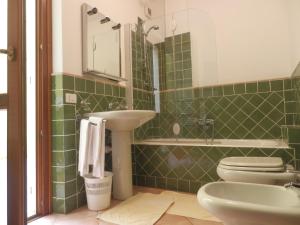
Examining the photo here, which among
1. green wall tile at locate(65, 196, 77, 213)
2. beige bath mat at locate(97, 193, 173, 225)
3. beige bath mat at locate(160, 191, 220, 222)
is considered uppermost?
green wall tile at locate(65, 196, 77, 213)

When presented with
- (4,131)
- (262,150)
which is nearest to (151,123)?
(262,150)

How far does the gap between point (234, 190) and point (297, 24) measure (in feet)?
6.41

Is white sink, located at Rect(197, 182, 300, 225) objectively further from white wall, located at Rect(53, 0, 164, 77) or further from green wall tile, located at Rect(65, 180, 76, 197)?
white wall, located at Rect(53, 0, 164, 77)

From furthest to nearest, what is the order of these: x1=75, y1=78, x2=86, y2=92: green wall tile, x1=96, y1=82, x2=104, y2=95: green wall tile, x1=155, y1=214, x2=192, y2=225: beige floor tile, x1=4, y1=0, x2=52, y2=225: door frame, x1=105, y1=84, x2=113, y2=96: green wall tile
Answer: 1. x1=105, y1=84, x2=113, y2=96: green wall tile
2. x1=96, y1=82, x2=104, y2=95: green wall tile
3. x1=75, y1=78, x2=86, y2=92: green wall tile
4. x1=155, y1=214, x2=192, y2=225: beige floor tile
5. x1=4, y1=0, x2=52, y2=225: door frame

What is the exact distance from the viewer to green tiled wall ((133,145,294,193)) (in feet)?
7.06

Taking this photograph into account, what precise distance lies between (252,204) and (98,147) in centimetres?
124

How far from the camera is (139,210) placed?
1.84 m

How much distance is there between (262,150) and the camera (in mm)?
2074

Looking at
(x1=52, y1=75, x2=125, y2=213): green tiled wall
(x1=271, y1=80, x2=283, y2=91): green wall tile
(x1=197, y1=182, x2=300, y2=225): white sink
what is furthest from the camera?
(x1=271, y1=80, x2=283, y2=91): green wall tile

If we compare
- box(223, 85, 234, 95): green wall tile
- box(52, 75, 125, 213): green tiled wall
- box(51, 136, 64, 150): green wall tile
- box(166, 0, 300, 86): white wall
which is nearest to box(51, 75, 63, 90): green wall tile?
box(52, 75, 125, 213): green tiled wall

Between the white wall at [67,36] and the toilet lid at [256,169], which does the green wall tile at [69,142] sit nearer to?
the white wall at [67,36]

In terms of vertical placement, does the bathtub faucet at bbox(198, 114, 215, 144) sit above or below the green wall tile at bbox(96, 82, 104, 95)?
below

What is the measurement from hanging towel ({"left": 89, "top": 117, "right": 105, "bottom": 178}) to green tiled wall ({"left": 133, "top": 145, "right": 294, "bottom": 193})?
2.72ft

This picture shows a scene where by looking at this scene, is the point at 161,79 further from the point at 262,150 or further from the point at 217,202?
the point at 217,202
